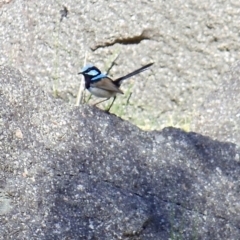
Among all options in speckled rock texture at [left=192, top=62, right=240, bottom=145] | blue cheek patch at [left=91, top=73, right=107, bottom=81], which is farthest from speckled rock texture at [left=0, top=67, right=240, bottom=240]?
blue cheek patch at [left=91, top=73, right=107, bottom=81]

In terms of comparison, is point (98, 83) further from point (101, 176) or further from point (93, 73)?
point (101, 176)

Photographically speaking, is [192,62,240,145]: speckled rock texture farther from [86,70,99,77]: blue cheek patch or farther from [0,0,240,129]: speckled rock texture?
[86,70,99,77]: blue cheek patch

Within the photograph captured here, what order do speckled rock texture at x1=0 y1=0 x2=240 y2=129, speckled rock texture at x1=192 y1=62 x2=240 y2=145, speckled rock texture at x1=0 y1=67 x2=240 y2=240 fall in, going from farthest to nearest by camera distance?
speckled rock texture at x1=0 y1=0 x2=240 y2=129
speckled rock texture at x1=192 y1=62 x2=240 y2=145
speckled rock texture at x1=0 y1=67 x2=240 y2=240

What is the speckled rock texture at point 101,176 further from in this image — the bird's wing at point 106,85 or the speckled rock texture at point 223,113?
the bird's wing at point 106,85

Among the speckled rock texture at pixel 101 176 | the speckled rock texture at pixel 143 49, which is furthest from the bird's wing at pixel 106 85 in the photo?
the speckled rock texture at pixel 101 176

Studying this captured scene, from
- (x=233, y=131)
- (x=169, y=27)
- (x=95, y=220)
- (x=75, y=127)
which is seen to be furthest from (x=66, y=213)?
(x=169, y=27)

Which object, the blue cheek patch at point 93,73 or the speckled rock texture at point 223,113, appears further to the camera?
the blue cheek patch at point 93,73
